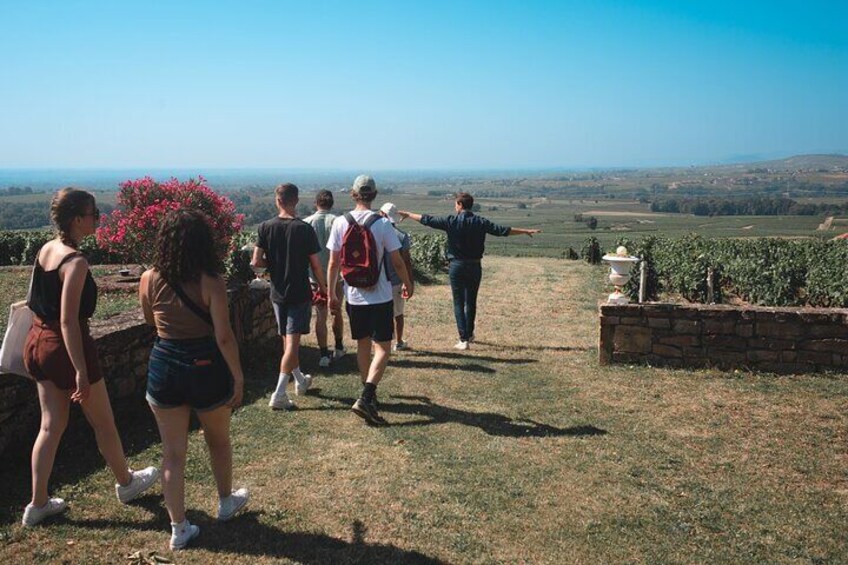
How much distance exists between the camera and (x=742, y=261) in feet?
42.7

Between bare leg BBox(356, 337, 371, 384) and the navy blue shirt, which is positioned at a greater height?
the navy blue shirt

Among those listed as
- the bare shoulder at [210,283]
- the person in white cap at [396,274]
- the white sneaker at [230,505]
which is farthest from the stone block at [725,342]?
the bare shoulder at [210,283]

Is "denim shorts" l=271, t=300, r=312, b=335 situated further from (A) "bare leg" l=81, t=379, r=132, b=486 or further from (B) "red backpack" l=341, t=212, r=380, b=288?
(A) "bare leg" l=81, t=379, r=132, b=486

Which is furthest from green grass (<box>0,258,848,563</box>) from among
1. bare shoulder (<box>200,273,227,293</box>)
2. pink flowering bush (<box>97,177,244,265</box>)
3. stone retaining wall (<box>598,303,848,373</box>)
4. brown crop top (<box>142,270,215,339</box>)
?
pink flowering bush (<box>97,177,244,265</box>)

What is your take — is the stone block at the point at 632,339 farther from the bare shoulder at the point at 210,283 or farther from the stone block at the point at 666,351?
the bare shoulder at the point at 210,283

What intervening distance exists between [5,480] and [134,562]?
4.48ft

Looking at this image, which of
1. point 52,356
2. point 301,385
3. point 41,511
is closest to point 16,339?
point 52,356

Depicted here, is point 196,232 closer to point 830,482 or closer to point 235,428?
point 235,428

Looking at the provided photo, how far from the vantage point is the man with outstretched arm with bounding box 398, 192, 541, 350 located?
6.84 meters

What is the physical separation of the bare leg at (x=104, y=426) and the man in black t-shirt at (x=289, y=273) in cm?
169

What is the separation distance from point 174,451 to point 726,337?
5.34 metres

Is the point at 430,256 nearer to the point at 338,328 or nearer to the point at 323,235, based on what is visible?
the point at 338,328

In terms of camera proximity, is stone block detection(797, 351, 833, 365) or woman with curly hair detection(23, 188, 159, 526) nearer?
woman with curly hair detection(23, 188, 159, 526)

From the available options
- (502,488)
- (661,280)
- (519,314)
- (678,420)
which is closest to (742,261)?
(661,280)
